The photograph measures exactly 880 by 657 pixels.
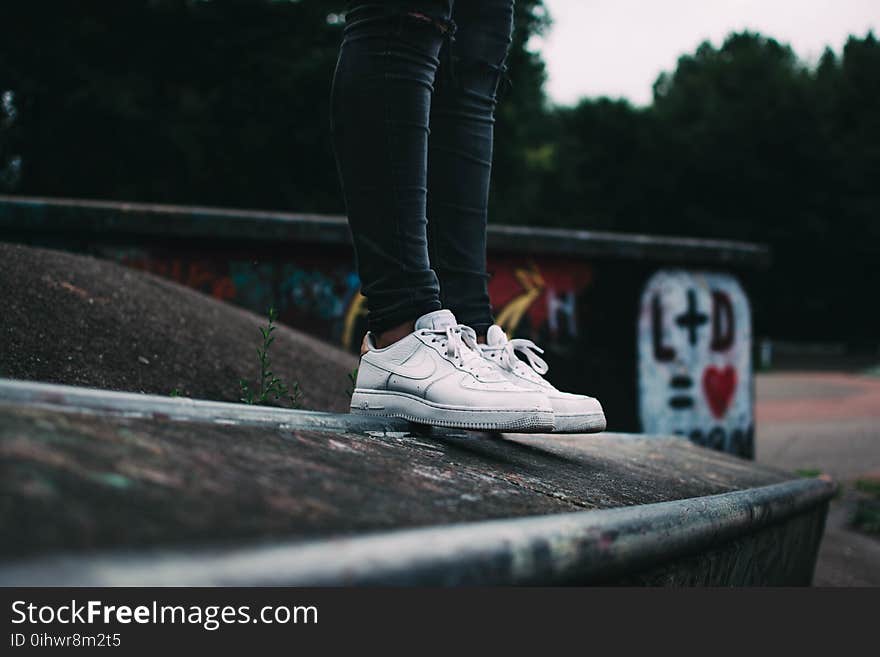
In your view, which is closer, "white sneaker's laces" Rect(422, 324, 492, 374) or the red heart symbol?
"white sneaker's laces" Rect(422, 324, 492, 374)

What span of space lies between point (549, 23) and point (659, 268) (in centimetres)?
1464

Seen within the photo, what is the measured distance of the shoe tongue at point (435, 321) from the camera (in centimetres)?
164

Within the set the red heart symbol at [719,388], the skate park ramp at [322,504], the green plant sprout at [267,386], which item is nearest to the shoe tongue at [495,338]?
the skate park ramp at [322,504]

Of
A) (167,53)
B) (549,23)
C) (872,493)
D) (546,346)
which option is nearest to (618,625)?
(872,493)

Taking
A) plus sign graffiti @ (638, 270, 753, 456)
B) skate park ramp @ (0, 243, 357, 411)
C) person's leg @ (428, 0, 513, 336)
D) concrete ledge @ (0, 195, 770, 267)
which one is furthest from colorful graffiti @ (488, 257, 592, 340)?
person's leg @ (428, 0, 513, 336)

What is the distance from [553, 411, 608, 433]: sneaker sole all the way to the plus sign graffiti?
15.8 feet

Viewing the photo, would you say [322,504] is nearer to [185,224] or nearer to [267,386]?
[267,386]

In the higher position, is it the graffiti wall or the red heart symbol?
the graffiti wall

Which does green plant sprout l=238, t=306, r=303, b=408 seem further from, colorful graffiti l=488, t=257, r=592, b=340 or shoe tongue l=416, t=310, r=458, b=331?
colorful graffiti l=488, t=257, r=592, b=340

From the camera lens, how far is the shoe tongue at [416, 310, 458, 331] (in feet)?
5.37

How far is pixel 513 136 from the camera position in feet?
63.6

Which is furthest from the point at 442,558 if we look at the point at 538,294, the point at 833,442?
the point at 833,442

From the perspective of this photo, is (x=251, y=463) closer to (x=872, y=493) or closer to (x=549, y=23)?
(x=872, y=493)

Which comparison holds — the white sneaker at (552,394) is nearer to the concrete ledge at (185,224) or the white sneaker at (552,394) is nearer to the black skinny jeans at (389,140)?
the black skinny jeans at (389,140)
